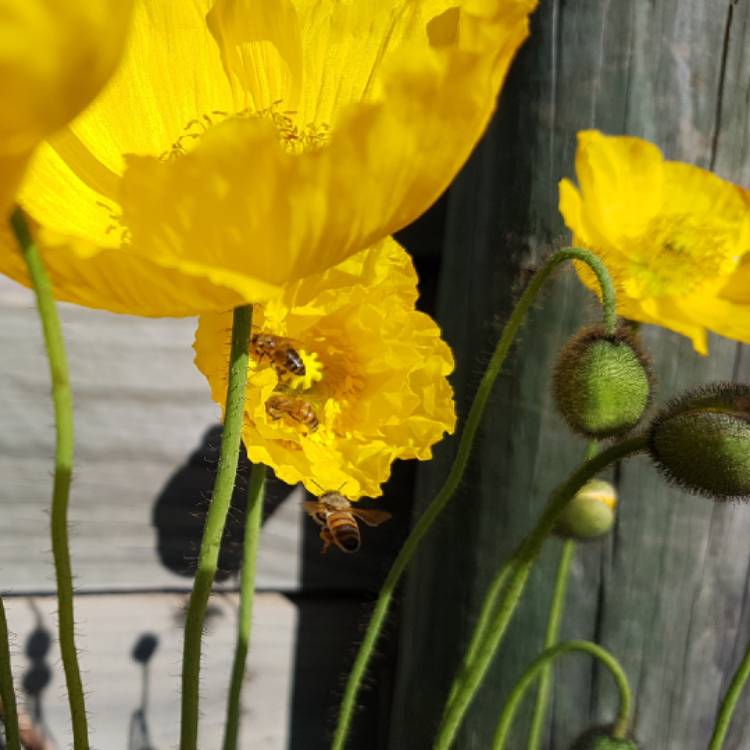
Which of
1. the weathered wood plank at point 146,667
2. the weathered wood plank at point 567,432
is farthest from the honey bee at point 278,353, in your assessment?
the weathered wood plank at point 146,667

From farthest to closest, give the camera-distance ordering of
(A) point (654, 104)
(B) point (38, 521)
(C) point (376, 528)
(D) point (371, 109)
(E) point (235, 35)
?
(C) point (376, 528)
(B) point (38, 521)
(A) point (654, 104)
(E) point (235, 35)
(D) point (371, 109)

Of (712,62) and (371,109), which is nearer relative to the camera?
(371,109)

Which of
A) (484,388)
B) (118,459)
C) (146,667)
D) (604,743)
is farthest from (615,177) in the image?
(146,667)

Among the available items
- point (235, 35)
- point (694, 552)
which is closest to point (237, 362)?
point (235, 35)

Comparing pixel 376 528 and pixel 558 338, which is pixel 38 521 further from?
pixel 558 338

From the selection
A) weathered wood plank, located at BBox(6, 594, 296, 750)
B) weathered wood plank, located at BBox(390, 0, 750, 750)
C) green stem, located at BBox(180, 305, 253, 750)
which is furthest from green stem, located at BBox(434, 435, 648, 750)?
weathered wood plank, located at BBox(6, 594, 296, 750)

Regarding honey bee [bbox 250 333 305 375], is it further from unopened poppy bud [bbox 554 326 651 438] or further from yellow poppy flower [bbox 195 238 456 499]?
unopened poppy bud [bbox 554 326 651 438]

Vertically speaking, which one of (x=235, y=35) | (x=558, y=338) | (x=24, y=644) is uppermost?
(x=235, y=35)

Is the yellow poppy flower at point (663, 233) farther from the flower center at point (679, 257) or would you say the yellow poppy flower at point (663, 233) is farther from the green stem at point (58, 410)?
the green stem at point (58, 410)
